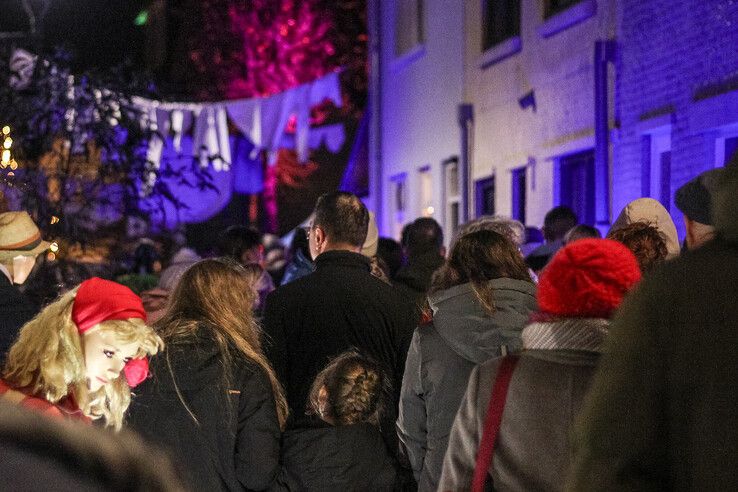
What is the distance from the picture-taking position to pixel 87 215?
11.4 m

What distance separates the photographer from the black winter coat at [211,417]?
4594 millimetres

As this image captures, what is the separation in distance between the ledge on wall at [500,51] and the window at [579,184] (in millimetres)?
1960

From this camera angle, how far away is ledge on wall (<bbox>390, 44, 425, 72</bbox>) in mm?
18641

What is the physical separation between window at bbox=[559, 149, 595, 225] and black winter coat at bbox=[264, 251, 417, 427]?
21.1 ft

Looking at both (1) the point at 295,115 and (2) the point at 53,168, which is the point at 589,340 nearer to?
(2) the point at 53,168

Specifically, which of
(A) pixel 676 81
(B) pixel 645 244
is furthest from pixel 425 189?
(B) pixel 645 244

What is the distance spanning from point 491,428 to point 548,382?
21cm

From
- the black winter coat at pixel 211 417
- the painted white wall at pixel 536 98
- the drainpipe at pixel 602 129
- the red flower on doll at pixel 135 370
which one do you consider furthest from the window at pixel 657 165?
the red flower on doll at pixel 135 370

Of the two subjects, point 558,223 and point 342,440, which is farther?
point 558,223

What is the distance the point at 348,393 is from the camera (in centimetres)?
504

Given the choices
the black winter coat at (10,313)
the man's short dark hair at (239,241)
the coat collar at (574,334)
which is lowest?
the black winter coat at (10,313)

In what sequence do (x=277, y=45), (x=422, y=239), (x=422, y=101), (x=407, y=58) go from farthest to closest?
(x=277, y=45), (x=407, y=58), (x=422, y=101), (x=422, y=239)

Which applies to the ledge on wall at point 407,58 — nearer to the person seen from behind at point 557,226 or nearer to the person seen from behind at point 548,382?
the person seen from behind at point 557,226

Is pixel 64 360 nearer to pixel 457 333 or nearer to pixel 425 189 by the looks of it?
pixel 457 333
